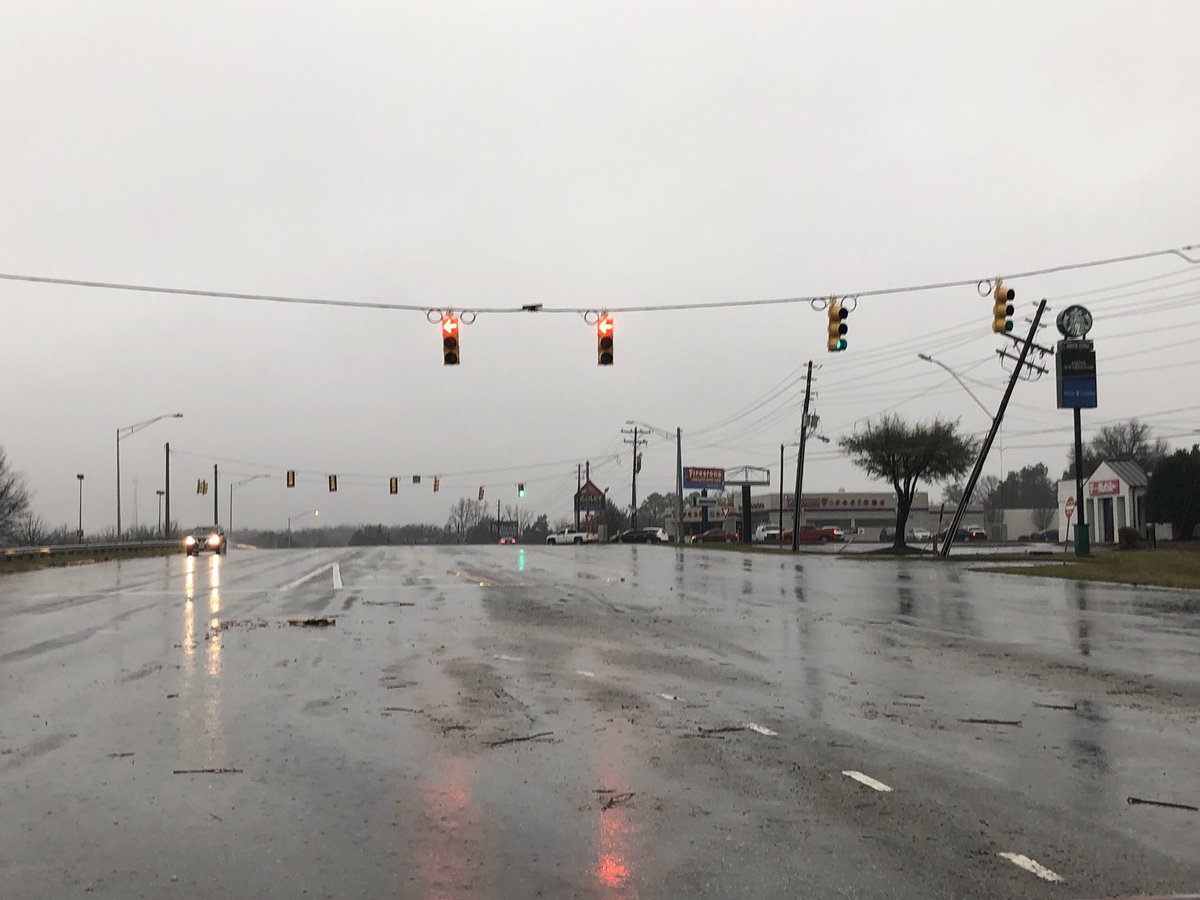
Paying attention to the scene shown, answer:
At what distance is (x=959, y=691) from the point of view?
444 inches

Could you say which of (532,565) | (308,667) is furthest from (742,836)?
(532,565)

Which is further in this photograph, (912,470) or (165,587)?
(912,470)

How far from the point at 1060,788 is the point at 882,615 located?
1307 centimetres

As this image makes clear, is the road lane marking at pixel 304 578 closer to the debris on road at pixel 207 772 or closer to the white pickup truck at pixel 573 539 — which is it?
the debris on road at pixel 207 772

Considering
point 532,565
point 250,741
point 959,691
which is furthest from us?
point 532,565

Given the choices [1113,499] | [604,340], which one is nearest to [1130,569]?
[604,340]

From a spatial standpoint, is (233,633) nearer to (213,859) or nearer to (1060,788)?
(213,859)

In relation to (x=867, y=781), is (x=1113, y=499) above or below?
above

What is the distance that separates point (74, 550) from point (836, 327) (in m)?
43.9

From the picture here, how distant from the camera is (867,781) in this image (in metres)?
7.37

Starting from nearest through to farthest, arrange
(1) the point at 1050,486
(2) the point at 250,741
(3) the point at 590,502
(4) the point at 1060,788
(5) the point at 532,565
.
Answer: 1. (4) the point at 1060,788
2. (2) the point at 250,741
3. (5) the point at 532,565
4. (3) the point at 590,502
5. (1) the point at 1050,486

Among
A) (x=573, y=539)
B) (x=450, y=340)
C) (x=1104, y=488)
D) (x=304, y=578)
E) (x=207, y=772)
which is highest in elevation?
(x=450, y=340)

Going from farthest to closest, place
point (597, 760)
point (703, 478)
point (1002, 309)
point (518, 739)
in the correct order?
point (703, 478)
point (1002, 309)
point (518, 739)
point (597, 760)

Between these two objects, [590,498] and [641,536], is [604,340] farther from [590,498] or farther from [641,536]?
[590,498]
